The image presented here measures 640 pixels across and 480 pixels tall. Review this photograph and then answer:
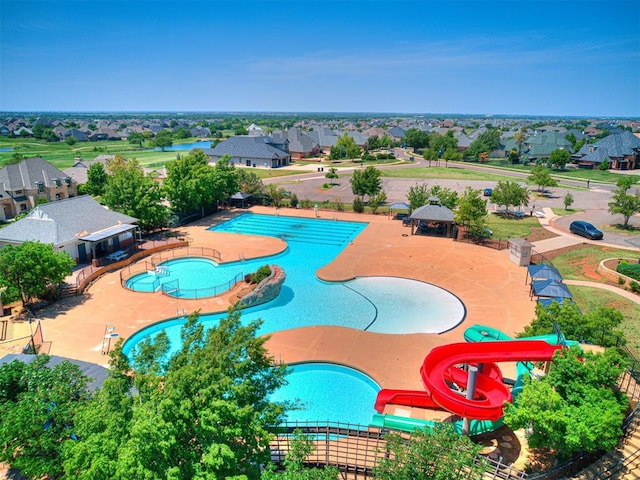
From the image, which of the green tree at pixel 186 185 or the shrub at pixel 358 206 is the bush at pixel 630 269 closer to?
the shrub at pixel 358 206

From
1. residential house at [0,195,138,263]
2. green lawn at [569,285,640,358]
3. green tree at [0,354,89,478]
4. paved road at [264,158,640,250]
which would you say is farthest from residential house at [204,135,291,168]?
green tree at [0,354,89,478]

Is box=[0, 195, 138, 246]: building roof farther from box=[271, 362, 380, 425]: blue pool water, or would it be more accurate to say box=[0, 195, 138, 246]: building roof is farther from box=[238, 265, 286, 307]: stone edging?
box=[271, 362, 380, 425]: blue pool water

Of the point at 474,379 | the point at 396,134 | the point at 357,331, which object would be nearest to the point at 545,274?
the point at 357,331

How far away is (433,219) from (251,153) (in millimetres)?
55219

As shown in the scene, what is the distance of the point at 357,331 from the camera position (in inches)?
931

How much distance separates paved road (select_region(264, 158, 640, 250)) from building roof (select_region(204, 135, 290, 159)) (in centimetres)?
991

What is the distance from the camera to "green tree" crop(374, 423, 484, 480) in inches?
423

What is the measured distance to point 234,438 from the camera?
36.0 ft

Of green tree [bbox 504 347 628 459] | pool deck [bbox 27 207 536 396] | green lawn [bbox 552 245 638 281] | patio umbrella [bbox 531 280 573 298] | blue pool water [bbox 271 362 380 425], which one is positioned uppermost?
green tree [bbox 504 347 628 459]

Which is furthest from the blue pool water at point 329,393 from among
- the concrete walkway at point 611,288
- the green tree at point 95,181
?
the green tree at point 95,181

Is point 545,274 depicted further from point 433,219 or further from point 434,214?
point 434,214

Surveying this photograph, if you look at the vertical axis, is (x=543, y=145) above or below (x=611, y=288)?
above

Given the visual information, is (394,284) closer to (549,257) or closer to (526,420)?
(549,257)

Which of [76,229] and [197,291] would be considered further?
[76,229]
